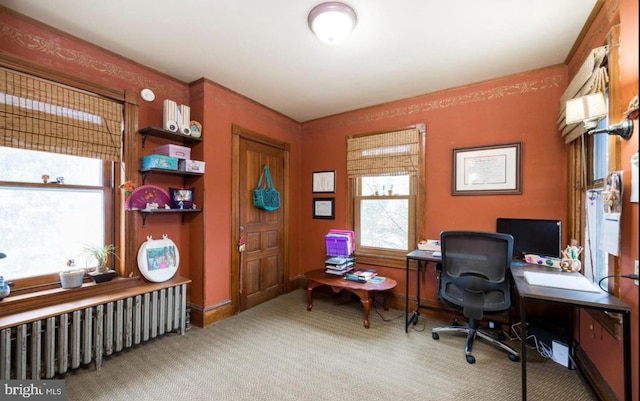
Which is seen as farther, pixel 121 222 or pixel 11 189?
pixel 121 222

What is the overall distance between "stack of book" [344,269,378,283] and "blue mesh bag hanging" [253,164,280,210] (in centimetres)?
133

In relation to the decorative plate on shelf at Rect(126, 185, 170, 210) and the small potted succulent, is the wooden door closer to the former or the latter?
the decorative plate on shelf at Rect(126, 185, 170, 210)

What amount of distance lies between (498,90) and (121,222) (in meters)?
4.08

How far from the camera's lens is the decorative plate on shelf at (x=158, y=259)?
8.57ft

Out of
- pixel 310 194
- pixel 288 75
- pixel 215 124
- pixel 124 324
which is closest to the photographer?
pixel 124 324

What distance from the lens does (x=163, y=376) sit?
6.75 ft

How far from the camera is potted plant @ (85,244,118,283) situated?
2350 mm

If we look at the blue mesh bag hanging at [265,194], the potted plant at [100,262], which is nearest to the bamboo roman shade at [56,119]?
the potted plant at [100,262]

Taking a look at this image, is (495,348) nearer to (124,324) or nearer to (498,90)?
(498,90)

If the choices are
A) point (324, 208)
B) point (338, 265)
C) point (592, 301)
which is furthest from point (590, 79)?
point (324, 208)

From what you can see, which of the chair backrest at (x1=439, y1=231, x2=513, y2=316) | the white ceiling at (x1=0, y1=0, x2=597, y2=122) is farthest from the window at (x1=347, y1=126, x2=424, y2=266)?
the chair backrest at (x1=439, y1=231, x2=513, y2=316)

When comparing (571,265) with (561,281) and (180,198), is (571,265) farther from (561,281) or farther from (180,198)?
(180,198)

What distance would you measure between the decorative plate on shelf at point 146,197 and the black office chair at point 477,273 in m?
2.76

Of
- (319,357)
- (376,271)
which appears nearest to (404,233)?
(376,271)
